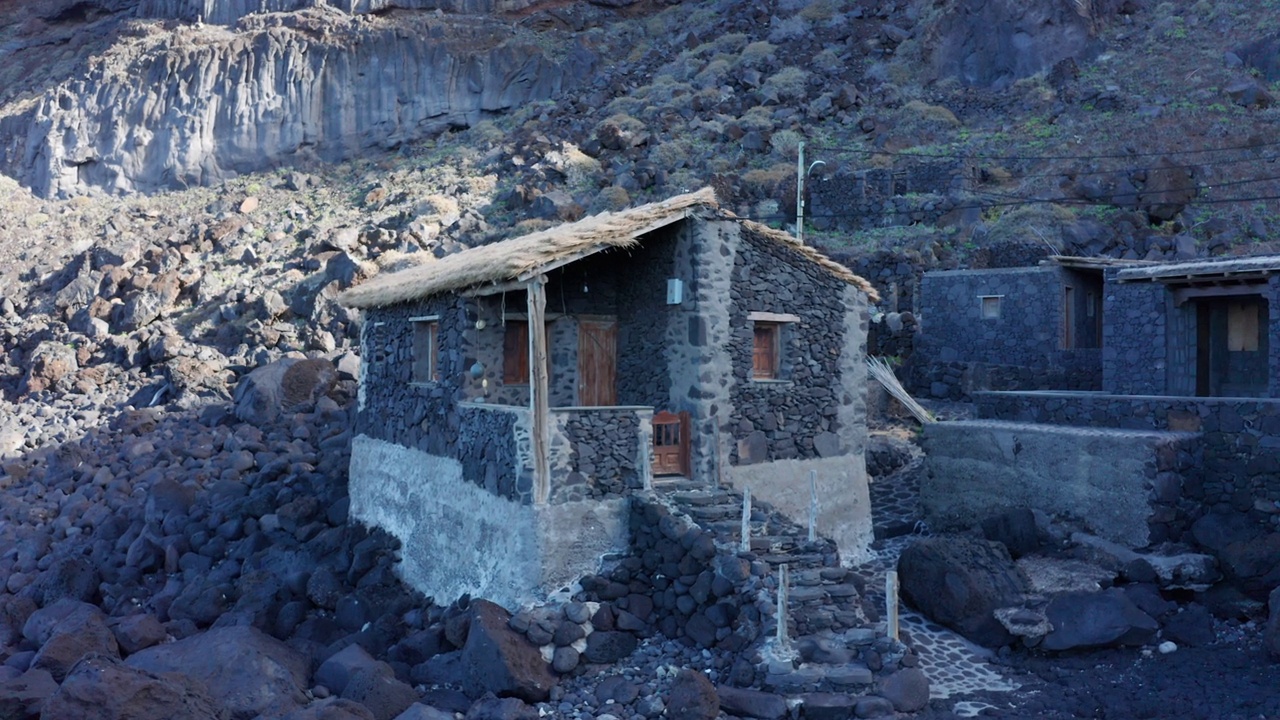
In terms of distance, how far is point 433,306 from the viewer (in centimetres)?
1489

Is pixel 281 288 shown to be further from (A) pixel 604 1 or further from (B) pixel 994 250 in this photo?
(A) pixel 604 1

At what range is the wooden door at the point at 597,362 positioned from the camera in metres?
15.4

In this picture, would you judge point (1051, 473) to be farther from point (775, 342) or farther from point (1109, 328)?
point (775, 342)

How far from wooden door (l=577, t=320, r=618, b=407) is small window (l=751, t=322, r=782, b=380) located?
2.13 meters

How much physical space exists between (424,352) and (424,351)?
0.05 ft

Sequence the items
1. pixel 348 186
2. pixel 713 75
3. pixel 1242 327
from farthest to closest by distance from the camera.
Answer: pixel 348 186, pixel 713 75, pixel 1242 327

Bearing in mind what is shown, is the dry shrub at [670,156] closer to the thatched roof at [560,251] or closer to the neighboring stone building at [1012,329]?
the neighboring stone building at [1012,329]

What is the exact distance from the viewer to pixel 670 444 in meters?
14.0

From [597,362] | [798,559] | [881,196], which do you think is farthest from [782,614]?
[881,196]

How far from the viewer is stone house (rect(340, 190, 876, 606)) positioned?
12.4 meters

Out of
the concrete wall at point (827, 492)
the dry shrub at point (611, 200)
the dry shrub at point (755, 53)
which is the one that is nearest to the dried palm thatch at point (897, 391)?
the concrete wall at point (827, 492)

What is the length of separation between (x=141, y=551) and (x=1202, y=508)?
53.7 ft

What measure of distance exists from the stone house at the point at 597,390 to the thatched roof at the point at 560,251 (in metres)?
0.04

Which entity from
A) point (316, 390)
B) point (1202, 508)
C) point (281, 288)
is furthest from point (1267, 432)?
point (281, 288)
